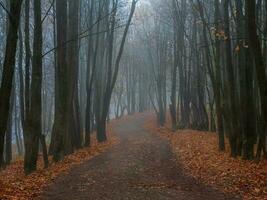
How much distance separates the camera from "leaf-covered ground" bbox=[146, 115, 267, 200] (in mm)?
10431

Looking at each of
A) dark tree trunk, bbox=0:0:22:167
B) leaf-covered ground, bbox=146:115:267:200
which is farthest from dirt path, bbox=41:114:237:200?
dark tree trunk, bbox=0:0:22:167

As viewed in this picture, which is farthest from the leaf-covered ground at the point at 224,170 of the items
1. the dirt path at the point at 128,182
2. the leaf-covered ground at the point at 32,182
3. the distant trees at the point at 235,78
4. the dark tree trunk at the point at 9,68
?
the dark tree trunk at the point at 9,68

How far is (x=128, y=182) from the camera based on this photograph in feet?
38.3

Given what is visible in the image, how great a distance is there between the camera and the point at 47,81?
43.1 metres

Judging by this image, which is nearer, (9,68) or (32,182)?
(9,68)

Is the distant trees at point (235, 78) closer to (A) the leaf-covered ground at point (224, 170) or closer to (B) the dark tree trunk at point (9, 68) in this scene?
(A) the leaf-covered ground at point (224, 170)

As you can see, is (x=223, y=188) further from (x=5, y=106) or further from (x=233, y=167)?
(x=5, y=106)

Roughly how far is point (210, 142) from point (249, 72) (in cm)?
668

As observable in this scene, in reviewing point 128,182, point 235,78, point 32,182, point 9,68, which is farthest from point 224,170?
point 235,78

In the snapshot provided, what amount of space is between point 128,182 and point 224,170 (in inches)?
116

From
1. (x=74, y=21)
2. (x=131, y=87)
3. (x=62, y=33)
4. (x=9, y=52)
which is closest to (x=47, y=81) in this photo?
(x=131, y=87)

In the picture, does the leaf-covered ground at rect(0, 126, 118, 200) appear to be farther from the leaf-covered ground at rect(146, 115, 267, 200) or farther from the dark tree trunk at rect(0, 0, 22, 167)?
the leaf-covered ground at rect(146, 115, 267, 200)

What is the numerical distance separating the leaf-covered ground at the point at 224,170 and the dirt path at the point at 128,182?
17.4 inches

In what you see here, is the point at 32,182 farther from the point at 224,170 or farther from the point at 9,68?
the point at 224,170
